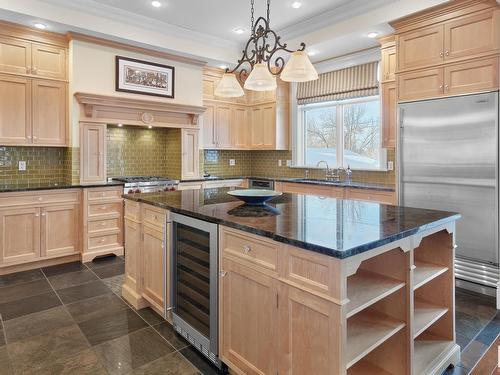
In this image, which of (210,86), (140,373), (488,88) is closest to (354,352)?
(140,373)

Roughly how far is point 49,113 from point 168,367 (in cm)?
356

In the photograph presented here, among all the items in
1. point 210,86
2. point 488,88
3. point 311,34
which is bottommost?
point 488,88

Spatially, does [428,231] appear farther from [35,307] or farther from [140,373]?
[35,307]

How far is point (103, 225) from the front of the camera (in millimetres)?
4453

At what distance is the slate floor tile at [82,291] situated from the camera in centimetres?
319

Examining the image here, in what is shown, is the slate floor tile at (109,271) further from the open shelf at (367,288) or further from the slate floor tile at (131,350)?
the open shelf at (367,288)

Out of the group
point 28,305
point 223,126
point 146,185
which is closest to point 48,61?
point 146,185

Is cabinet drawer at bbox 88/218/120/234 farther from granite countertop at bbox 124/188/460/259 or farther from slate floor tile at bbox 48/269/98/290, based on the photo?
granite countertop at bbox 124/188/460/259

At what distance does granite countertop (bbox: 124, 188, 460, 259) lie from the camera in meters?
1.50

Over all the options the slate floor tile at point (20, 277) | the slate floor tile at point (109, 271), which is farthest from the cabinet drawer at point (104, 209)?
the slate floor tile at point (20, 277)

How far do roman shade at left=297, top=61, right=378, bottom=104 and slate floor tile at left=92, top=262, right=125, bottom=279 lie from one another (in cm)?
393

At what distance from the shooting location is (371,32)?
14.0 feet

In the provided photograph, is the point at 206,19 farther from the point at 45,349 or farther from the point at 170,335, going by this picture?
the point at 45,349

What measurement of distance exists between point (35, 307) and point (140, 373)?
5.03 ft
